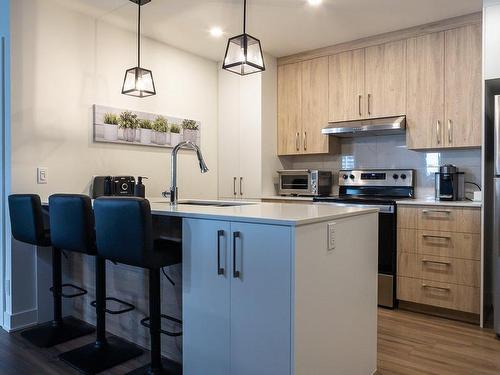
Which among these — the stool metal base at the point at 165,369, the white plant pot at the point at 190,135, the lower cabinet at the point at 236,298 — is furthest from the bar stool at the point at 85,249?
the white plant pot at the point at 190,135

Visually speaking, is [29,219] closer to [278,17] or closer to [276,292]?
[276,292]

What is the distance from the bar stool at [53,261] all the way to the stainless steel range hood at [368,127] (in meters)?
2.67

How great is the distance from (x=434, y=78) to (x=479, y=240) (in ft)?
4.74

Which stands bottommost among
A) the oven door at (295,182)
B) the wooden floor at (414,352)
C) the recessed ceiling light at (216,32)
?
the wooden floor at (414,352)

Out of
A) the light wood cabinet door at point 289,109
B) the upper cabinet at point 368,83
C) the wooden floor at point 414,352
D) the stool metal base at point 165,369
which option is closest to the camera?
the stool metal base at point 165,369

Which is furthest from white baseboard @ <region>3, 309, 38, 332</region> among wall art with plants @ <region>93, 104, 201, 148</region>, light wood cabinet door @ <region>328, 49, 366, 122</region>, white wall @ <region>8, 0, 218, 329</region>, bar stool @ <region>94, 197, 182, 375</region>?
light wood cabinet door @ <region>328, 49, 366, 122</region>

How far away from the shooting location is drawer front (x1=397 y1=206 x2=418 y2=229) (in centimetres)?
313

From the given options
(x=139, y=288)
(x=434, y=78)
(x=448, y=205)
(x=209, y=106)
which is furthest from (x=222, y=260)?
(x=209, y=106)

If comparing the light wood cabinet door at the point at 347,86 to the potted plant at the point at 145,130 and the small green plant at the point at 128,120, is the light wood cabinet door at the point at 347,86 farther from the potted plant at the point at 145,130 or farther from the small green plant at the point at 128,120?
the small green plant at the point at 128,120

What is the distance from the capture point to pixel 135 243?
5.78 feet

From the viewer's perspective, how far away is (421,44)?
3.41 m

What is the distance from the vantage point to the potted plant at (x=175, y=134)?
3898mm

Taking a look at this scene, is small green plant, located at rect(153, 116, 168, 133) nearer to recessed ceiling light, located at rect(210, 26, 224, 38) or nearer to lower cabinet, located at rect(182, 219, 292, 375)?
recessed ceiling light, located at rect(210, 26, 224, 38)

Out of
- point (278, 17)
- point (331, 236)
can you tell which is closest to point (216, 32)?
point (278, 17)
